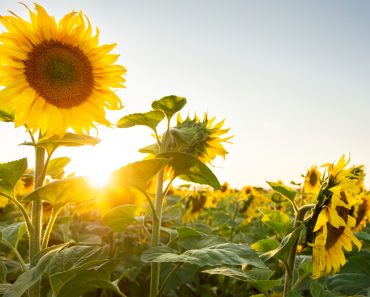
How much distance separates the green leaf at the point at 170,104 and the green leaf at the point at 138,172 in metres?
0.43

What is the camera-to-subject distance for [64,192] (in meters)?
1.67

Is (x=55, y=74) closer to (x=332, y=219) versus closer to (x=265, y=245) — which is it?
(x=265, y=245)

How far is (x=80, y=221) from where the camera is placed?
17.7 feet

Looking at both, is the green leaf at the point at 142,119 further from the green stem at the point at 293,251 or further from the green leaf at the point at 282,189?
the green stem at the point at 293,251

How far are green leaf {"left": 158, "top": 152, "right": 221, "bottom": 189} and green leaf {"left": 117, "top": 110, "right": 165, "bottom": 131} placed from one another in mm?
287

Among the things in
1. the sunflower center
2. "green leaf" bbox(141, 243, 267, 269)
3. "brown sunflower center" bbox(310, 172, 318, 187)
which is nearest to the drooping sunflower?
the sunflower center

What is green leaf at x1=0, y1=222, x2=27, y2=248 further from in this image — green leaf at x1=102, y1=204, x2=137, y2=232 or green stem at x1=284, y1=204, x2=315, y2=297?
green stem at x1=284, y1=204, x2=315, y2=297

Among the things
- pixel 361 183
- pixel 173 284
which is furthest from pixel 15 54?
pixel 361 183

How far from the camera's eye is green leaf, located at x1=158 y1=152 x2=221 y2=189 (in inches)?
67.4

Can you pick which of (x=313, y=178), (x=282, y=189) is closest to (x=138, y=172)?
(x=282, y=189)

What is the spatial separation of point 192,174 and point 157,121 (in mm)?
323

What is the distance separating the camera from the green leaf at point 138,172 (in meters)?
1.72

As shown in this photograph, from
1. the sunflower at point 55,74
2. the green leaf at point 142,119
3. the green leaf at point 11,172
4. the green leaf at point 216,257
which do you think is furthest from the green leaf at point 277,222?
the green leaf at point 11,172

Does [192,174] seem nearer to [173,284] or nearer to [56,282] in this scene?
[56,282]
